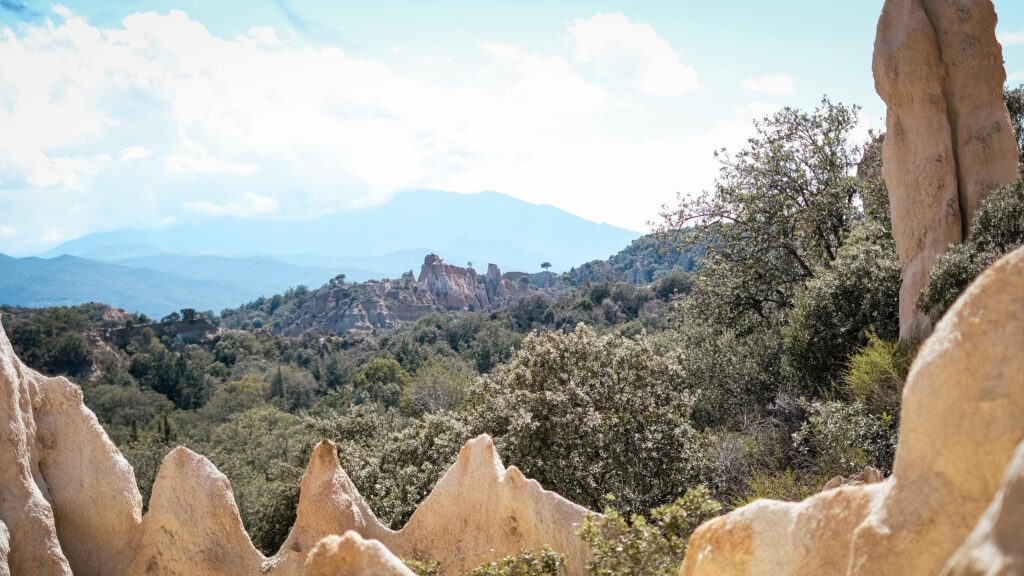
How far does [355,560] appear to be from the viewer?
5125mm

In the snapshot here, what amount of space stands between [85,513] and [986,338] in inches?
410

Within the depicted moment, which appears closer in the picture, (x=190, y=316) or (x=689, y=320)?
(x=689, y=320)

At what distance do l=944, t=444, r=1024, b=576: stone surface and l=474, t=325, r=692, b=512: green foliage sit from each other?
12.3m

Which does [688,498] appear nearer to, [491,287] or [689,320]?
[689,320]

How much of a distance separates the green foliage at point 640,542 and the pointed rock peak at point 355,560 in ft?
10.7

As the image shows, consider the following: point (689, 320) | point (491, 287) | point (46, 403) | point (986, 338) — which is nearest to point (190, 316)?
point (491, 287)

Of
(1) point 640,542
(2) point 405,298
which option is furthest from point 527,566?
(2) point 405,298

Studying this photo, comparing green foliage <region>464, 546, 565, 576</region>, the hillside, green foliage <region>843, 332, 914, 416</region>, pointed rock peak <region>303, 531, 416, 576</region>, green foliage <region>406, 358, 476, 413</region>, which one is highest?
the hillside

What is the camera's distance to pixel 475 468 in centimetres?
1028

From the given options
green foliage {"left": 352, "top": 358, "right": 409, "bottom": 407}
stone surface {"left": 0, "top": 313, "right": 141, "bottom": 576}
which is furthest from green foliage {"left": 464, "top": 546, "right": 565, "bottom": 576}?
green foliage {"left": 352, "top": 358, "right": 409, "bottom": 407}

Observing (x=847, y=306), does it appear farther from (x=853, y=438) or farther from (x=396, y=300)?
(x=396, y=300)

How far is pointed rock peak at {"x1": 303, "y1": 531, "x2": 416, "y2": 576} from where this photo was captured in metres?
5.09

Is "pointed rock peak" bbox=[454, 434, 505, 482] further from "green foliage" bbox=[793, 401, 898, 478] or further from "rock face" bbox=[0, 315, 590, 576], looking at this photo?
"green foliage" bbox=[793, 401, 898, 478]

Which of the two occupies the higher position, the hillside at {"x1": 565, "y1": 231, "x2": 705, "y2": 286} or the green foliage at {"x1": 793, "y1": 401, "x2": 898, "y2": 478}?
the hillside at {"x1": 565, "y1": 231, "x2": 705, "y2": 286}
